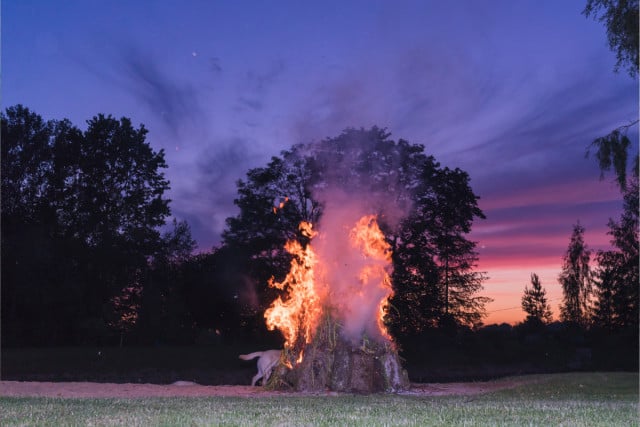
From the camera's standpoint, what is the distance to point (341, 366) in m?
18.0

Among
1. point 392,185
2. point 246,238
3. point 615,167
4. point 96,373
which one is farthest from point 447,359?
point 615,167

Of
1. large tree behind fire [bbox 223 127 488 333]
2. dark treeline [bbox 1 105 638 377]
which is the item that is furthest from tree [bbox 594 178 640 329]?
large tree behind fire [bbox 223 127 488 333]

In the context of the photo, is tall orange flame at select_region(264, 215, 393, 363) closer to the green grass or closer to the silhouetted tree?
the green grass

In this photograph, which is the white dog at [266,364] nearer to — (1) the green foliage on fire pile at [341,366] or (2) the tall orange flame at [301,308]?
(2) the tall orange flame at [301,308]

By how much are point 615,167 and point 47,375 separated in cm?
1932

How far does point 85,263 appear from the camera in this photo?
39.8m

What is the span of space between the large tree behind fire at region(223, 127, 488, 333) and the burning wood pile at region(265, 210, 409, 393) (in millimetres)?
13864

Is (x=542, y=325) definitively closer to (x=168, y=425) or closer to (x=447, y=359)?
(x=447, y=359)

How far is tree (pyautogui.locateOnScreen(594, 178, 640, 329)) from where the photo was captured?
44.3 m

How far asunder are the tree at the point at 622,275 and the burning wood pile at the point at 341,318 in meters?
27.3

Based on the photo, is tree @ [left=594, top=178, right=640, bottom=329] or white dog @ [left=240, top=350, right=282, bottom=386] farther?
tree @ [left=594, top=178, right=640, bottom=329]

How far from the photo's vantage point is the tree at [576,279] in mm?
59844

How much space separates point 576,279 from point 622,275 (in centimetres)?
1297

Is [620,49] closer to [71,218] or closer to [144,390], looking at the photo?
[144,390]
